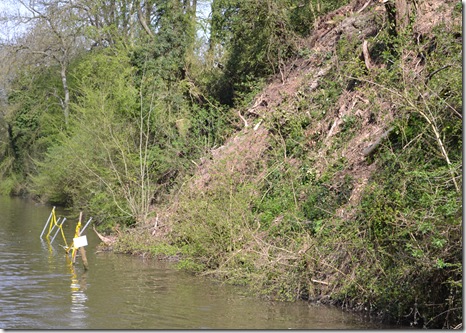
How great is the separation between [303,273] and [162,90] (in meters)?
14.7

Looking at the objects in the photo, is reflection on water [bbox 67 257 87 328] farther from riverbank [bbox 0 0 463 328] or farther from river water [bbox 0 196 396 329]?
riverbank [bbox 0 0 463 328]

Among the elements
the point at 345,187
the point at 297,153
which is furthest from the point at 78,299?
the point at 297,153

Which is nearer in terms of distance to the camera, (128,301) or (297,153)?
(128,301)

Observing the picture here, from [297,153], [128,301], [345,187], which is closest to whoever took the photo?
[128,301]

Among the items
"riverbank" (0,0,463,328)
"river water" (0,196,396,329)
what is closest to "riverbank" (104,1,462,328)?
"riverbank" (0,0,463,328)

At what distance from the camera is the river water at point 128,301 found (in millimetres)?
13453

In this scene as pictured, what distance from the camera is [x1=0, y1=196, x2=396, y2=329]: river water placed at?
44.1 ft

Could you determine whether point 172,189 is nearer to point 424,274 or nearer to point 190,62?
point 190,62

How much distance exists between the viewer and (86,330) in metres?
12.7

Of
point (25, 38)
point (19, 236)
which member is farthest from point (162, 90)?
point (25, 38)

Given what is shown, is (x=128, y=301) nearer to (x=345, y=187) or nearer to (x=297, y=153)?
(x=345, y=187)

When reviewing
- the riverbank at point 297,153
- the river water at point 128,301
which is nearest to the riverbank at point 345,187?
the riverbank at point 297,153

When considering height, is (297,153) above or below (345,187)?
above

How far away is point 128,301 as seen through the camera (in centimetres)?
1559
